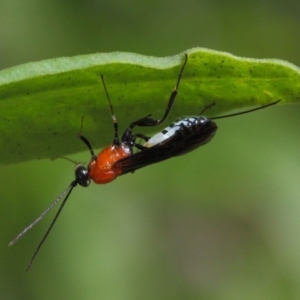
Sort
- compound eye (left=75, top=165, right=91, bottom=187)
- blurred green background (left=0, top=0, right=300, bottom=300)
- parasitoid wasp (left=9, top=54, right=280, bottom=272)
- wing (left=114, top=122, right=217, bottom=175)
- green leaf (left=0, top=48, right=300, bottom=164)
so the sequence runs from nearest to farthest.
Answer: green leaf (left=0, top=48, right=300, bottom=164) → parasitoid wasp (left=9, top=54, right=280, bottom=272) → wing (left=114, top=122, right=217, bottom=175) → compound eye (left=75, top=165, right=91, bottom=187) → blurred green background (left=0, top=0, right=300, bottom=300)

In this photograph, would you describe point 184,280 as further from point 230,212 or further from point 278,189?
point 278,189

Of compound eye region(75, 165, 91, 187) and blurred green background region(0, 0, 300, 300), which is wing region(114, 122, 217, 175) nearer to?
compound eye region(75, 165, 91, 187)

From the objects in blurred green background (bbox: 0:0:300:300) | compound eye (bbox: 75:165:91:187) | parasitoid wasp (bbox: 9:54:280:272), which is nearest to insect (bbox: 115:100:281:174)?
parasitoid wasp (bbox: 9:54:280:272)

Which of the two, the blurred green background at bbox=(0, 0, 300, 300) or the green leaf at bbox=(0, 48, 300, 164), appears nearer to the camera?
the green leaf at bbox=(0, 48, 300, 164)

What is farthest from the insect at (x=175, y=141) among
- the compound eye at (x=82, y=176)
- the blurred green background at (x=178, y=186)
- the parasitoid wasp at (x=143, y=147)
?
the blurred green background at (x=178, y=186)

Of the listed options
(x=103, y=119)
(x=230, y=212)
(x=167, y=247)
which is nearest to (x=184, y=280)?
(x=167, y=247)

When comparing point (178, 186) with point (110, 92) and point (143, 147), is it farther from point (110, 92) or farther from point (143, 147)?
point (110, 92)

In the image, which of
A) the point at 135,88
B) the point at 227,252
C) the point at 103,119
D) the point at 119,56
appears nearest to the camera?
the point at 119,56
